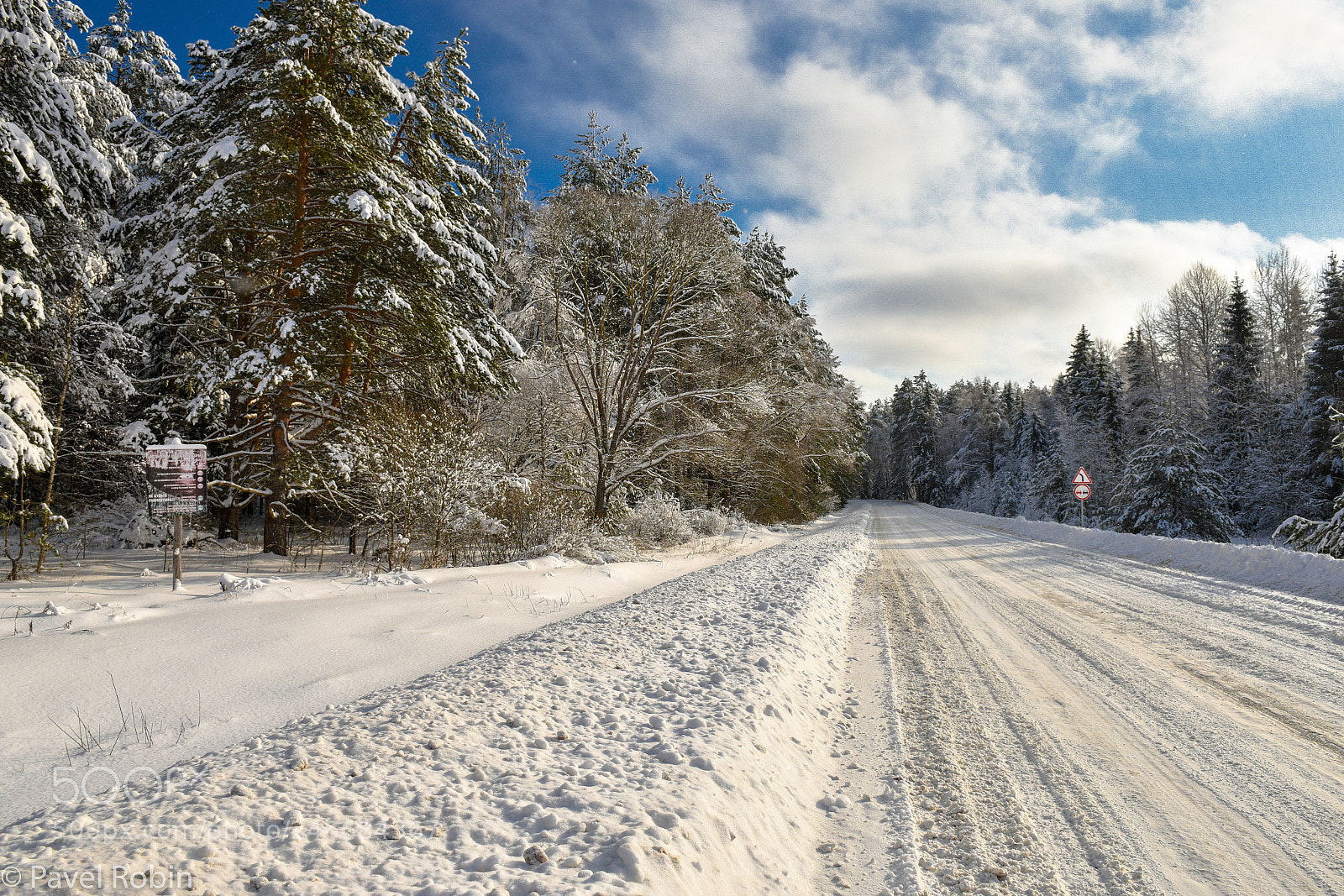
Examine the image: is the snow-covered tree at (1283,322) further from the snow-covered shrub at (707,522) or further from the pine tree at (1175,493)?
the snow-covered shrub at (707,522)

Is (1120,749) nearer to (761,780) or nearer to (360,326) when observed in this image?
(761,780)

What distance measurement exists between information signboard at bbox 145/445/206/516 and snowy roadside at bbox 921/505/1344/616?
599 inches

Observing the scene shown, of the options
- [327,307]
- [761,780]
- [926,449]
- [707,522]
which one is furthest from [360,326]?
[926,449]

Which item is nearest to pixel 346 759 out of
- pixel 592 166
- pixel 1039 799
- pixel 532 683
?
pixel 532 683

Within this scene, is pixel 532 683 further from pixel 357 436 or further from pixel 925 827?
pixel 357 436

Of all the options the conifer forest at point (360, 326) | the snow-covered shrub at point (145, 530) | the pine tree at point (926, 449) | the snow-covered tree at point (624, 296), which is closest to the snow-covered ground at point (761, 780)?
the conifer forest at point (360, 326)

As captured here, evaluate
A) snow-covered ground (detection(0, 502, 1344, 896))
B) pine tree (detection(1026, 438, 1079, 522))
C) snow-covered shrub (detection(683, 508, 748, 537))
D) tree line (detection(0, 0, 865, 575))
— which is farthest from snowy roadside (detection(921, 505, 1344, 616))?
pine tree (detection(1026, 438, 1079, 522))

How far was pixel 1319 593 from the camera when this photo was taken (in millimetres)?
8922

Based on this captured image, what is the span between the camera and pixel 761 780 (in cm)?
338

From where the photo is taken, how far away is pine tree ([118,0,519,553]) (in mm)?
10898

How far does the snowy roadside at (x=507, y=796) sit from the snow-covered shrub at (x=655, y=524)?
36.2 feet

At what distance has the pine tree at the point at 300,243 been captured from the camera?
35.8 feet

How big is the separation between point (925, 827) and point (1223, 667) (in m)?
4.55

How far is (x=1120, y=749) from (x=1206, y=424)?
122 ft
